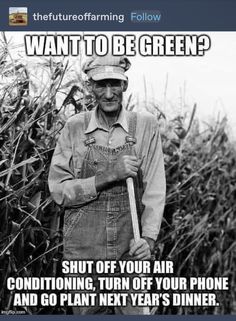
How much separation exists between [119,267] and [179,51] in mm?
1311

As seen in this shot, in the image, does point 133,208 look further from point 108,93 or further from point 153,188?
point 108,93

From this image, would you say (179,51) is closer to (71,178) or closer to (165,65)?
(165,65)

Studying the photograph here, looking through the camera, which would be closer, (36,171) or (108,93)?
(108,93)

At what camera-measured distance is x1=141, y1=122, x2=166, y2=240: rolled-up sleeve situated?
4.52m

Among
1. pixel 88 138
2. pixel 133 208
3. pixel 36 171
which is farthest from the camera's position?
pixel 36 171

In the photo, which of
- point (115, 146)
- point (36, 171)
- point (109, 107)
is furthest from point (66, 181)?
point (109, 107)

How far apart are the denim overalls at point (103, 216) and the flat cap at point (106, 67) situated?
0.83 feet

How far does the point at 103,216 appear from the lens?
4.47 m

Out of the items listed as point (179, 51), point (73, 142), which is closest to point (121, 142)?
point (73, 142)

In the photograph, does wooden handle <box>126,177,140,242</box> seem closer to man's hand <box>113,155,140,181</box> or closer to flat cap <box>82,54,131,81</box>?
man's hand <box>113,155,140,181</box>

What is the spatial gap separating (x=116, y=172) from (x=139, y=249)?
17.9 inches

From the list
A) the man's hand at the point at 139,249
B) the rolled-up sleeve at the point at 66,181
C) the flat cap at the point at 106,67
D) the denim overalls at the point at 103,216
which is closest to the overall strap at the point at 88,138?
the denim overalls at the point at 103,216

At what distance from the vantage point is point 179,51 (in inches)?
184

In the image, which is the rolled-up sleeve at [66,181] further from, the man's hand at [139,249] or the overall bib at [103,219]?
the man's hand at [139,249]
